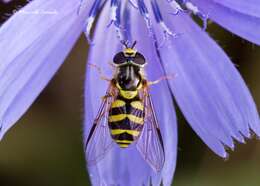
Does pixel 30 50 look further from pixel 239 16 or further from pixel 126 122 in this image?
pixel 239 16

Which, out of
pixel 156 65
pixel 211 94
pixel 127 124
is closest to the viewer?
pixel 127 124

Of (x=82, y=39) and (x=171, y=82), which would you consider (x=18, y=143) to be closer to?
(x=82, y=39)

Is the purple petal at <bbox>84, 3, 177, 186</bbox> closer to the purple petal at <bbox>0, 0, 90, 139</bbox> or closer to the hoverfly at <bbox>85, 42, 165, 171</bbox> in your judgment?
the hoverfly at <bbox>85, 42, 165, 171</bbox>

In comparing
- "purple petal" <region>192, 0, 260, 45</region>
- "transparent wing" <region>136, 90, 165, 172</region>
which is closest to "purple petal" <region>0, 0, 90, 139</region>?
"transparent wing" <region>136, 90, 165, 172</region>

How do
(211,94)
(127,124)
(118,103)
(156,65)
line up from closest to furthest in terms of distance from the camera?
(127,124)
(118,103)
(211,94)
(156,65)

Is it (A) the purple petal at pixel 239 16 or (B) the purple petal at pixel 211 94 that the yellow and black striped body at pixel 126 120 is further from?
(A) the purple petal at pixel 239 16

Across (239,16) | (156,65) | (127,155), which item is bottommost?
(127,155)

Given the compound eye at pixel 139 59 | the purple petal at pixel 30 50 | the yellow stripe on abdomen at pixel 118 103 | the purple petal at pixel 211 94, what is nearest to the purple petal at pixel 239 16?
the purple petal at pixel 211 94

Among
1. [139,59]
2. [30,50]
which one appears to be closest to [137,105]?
[139,59]
